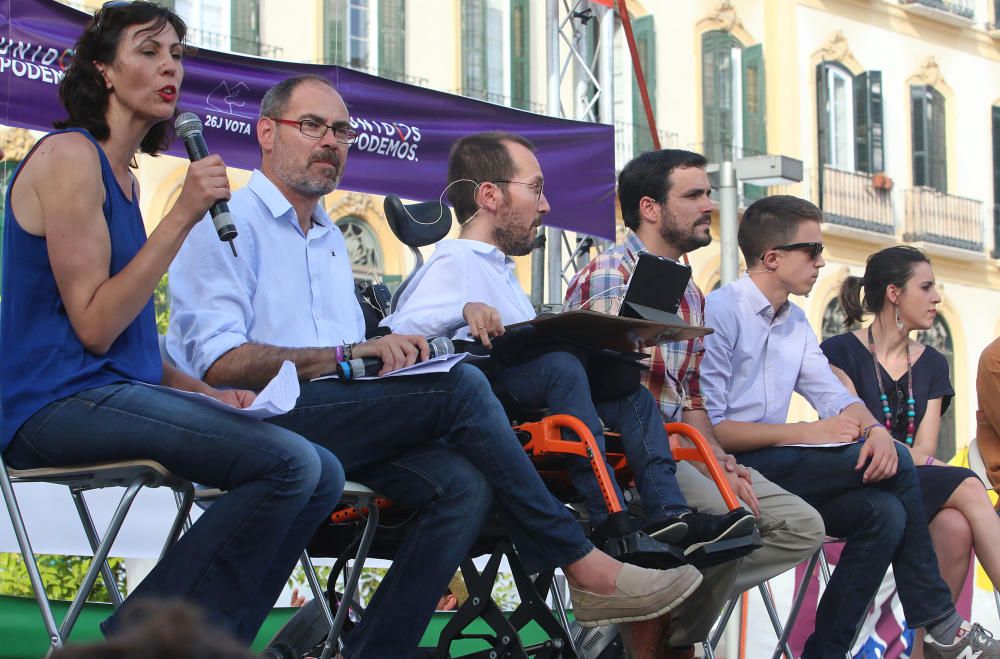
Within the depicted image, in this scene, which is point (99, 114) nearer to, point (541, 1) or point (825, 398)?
point (825, 398)

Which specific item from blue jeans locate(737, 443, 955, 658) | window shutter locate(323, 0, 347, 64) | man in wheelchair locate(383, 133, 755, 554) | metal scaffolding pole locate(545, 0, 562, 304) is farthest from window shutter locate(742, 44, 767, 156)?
man in wheelchair locate(383, 133, 755, 554)

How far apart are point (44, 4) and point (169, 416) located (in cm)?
325

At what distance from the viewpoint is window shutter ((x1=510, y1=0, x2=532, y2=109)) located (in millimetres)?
19094

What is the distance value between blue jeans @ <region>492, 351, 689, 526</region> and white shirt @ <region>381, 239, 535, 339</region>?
0.23m

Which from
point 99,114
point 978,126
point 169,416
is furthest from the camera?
point 978,126

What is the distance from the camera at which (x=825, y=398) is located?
5395mm

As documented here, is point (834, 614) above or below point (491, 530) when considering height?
below

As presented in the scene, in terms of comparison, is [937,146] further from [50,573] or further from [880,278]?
[50,573]

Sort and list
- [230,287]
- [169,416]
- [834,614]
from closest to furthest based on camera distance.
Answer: [169,416] → [230,287] → [834,614]

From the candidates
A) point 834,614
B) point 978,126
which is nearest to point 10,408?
point 834,614

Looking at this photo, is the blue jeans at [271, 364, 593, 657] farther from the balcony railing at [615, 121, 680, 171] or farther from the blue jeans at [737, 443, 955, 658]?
the balcony railing at [615, 121, 680, 171]

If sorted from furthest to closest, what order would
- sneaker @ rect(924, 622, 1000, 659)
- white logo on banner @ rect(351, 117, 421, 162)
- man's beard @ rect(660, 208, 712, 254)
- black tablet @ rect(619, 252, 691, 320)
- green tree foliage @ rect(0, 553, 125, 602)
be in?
white logo on banner @ rect(351, 117, 421, 162) → green tree foliage @ rect(0, 553, 125, 602) → man's beard @ rect(660, 208, 712, 254) → sneaker @ rect(924, 622, 1000, 659) → black tablet @ rect(619, 252, 691, 320)

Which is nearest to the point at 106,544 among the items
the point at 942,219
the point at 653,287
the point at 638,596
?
the point at 638,596

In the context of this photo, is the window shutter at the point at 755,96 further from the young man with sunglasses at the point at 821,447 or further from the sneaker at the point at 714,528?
the sneaker at the point at 714,528
